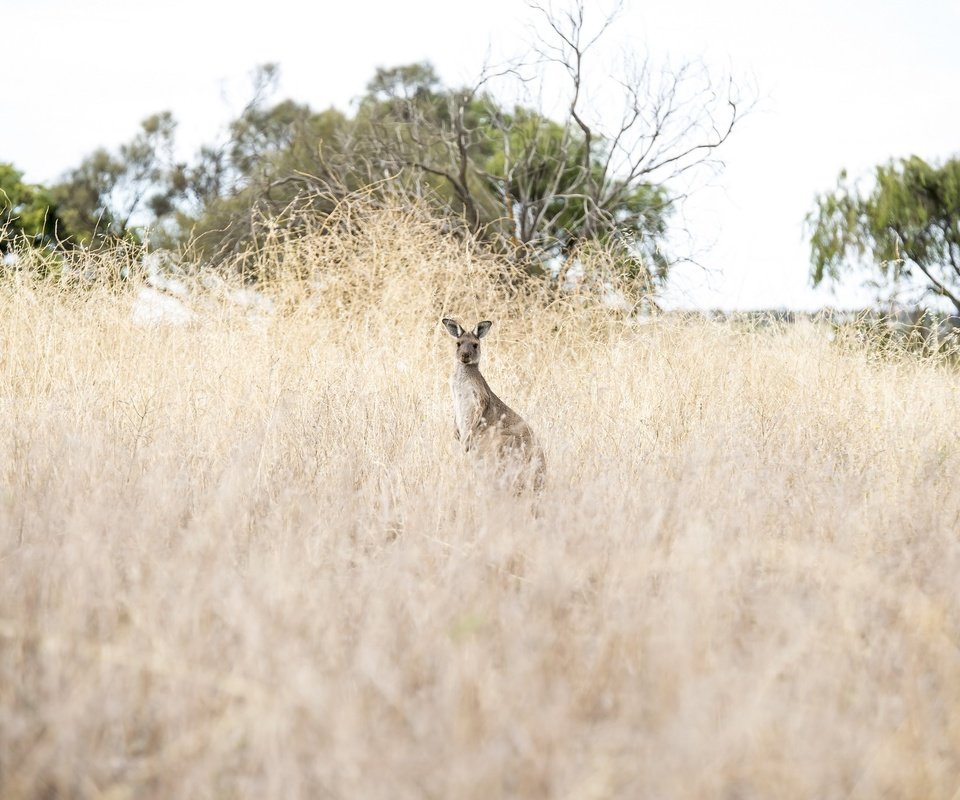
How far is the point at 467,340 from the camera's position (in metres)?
5.81

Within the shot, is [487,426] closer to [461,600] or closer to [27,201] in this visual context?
[461,600]

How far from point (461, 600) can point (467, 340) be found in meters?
3.21

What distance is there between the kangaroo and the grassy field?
17 cm

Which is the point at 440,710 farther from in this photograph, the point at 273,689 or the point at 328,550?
the point at 328,550

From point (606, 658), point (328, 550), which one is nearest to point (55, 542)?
point (328, 550)

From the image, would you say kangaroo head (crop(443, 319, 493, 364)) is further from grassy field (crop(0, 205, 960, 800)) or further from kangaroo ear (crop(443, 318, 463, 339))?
grassy field (crop(0, 205, 960, 800))

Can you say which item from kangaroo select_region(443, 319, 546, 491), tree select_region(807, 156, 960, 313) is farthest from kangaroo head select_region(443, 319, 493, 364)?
tree select_region(807, 156, 960, 313)

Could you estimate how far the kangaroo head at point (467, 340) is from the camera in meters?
5.70

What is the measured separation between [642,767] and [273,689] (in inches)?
34.8

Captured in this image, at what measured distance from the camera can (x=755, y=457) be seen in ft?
15.8

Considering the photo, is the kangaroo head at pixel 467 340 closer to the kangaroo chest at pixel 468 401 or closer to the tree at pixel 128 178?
the kangaroo chest at pixel 468 401

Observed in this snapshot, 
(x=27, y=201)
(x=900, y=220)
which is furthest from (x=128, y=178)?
(x=900, y=220)

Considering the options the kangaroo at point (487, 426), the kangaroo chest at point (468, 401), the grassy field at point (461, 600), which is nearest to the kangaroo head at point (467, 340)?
the kangaroo at point (487, 426)

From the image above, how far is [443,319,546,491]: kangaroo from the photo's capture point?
169 inches
